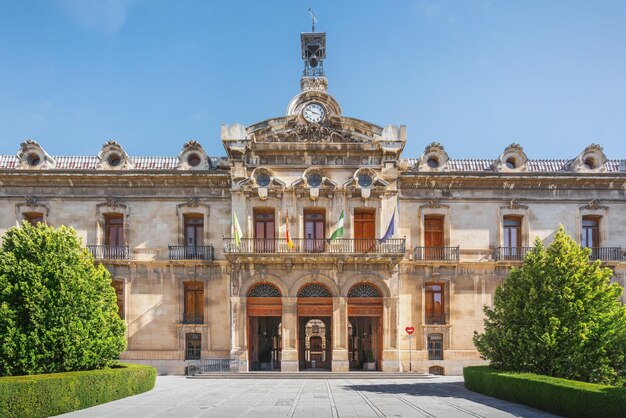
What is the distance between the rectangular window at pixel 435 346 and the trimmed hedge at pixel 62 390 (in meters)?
16.8

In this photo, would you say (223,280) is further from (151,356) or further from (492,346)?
(492,346)

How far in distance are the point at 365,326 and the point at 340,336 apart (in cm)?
285

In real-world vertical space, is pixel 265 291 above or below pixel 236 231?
below

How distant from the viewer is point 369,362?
33219 millimetres

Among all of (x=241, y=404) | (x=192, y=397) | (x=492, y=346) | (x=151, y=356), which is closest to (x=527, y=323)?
(x=492, y=346)

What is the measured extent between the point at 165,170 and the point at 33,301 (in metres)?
14.1

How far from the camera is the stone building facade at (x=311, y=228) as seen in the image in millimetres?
32125

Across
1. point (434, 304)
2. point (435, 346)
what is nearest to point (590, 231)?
point (434, 304)

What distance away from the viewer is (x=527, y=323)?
22.9 meters

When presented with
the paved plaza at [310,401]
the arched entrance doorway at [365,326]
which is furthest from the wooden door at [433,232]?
the paved plaza at [310,401]

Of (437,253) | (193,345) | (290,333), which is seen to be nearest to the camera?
(290,333)

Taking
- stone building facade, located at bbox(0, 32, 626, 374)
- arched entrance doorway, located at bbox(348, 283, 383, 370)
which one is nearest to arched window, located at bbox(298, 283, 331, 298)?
stone building facade, located at bbox(0, 32, 626, 374)

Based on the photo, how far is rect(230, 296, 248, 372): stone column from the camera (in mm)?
31641

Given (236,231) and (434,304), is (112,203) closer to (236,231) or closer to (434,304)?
(236,231)
